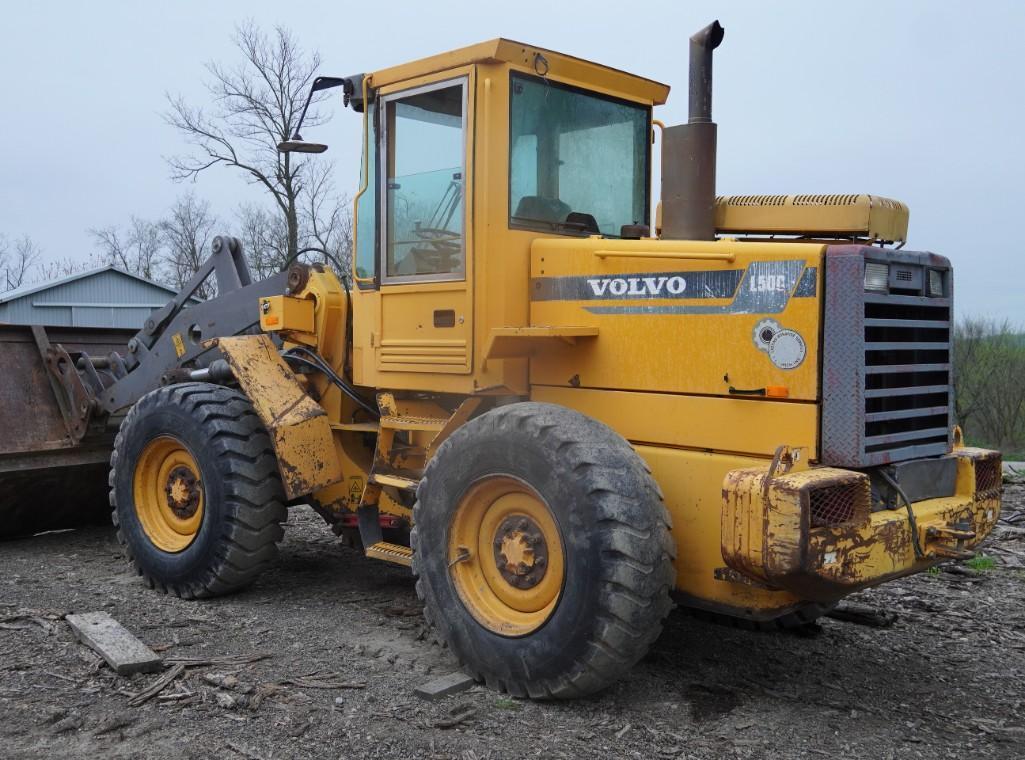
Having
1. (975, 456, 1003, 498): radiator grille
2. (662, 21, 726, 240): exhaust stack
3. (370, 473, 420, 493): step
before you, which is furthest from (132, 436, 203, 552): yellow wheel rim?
(975, 456, 1003, 498): radiator grille

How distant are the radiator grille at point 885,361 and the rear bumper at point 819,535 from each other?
238 millimetres

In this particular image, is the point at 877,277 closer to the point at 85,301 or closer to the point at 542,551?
the point at 542,551

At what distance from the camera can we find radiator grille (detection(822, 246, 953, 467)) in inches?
162

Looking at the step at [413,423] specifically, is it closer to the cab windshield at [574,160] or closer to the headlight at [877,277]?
the cab windshield at [574,160]

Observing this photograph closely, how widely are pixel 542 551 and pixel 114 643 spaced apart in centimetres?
218

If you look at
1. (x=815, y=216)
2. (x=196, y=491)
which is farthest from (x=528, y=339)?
(x=196, y=491)

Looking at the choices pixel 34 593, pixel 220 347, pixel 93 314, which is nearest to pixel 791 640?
pixel 220 347

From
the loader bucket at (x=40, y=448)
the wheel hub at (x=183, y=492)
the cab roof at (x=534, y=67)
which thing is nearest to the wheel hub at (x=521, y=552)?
the cab roof at (x=534, y=67)

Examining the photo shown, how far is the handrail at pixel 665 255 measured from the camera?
4406 mm

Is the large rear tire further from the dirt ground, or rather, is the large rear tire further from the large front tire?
the large front tire

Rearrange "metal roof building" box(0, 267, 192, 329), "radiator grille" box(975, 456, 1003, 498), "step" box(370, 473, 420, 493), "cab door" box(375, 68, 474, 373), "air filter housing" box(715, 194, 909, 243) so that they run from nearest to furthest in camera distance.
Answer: "air filter housing" box(715, 194, 909, 243)
"radiator grille" box(975, 456, 1003, 498)
"cab door" box(375, 68, 474, 373)
"step" box(370, 473, 420, 493)
"metal roof building" box(0, 267, 192, 329)

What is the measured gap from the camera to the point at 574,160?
546 cm

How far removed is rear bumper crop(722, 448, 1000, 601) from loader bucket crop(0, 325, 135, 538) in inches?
213

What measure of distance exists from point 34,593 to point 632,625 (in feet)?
12.8
